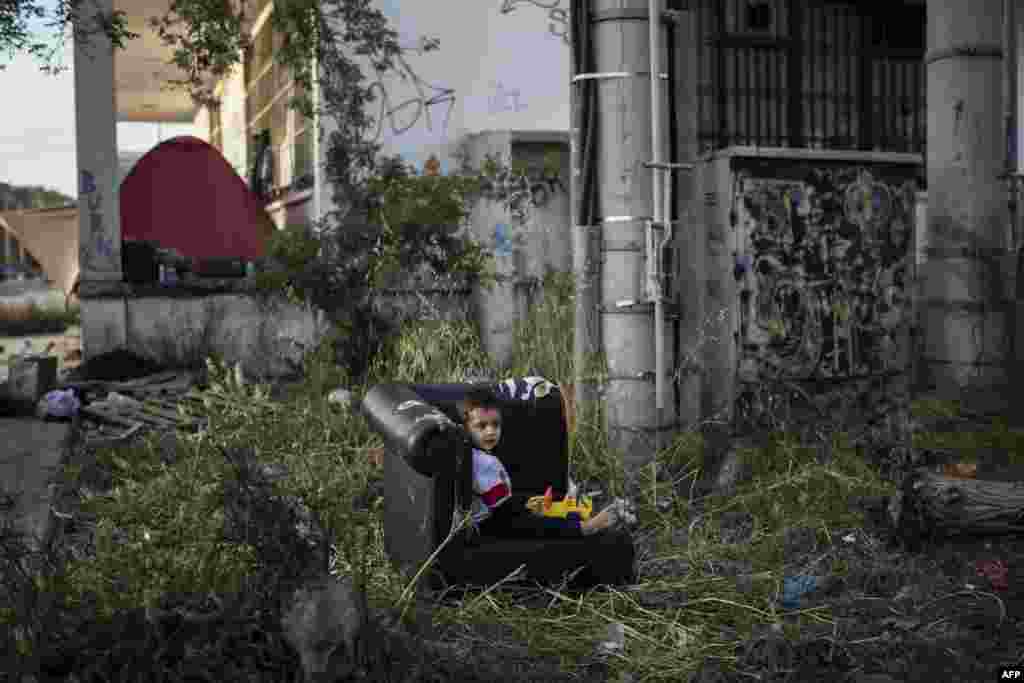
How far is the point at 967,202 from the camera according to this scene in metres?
8.28

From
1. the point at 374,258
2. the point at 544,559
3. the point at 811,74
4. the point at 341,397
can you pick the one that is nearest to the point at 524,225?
the point at 374,258

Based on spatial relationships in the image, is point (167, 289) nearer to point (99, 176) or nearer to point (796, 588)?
point (99, 176)

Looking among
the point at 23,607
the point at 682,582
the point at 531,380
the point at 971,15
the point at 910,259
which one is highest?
the point at 971,15

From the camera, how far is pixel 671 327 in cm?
627

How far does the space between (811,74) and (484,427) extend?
371 inches

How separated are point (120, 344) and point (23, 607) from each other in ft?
26.3

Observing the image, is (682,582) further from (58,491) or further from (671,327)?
(58,491)

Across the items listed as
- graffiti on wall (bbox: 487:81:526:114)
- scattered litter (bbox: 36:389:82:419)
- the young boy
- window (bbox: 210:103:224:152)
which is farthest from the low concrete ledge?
window (bbox: 210:103:224:152)

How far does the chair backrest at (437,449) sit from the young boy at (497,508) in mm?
122

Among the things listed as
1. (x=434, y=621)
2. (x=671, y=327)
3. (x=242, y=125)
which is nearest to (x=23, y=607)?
(x=434, y=621)

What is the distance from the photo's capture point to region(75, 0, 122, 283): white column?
11.0 meters

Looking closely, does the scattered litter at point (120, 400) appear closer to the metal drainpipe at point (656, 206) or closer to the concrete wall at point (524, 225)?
the concrete wall at point (524, 225)

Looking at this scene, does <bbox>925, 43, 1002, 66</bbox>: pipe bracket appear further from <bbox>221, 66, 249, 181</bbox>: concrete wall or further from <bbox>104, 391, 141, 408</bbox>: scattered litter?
<bbox>221, 66, 249, 181</bbox>: concrete wall

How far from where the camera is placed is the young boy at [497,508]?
182 inches
